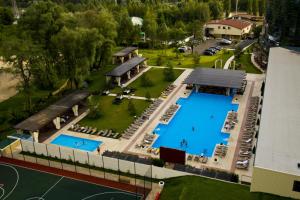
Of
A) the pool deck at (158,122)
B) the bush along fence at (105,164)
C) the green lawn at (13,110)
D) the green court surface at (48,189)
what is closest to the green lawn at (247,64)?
the pool deck at (158,122)

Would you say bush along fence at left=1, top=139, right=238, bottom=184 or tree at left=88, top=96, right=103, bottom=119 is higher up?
tree at left=88, top=96, right=103, bottom=119

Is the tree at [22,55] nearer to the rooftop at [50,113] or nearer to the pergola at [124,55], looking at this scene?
the rooftop at [50,113]

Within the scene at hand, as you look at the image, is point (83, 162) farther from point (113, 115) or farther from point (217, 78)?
point (217, 78)

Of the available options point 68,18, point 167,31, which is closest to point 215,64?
point 167,31

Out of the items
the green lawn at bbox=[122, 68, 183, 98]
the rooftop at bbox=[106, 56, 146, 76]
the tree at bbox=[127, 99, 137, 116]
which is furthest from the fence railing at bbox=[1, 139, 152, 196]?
the rooftop at bbox=[106, 56, 146, 76]

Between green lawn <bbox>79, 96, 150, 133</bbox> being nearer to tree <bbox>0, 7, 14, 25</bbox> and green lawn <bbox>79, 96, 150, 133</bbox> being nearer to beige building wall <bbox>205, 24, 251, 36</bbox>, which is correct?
beige building wall <bbox>205, 24, 251, 36</bbox>

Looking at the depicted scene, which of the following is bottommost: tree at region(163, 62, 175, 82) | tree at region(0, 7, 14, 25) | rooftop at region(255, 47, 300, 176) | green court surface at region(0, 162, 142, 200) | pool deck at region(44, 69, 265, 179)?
green court surface at region(0, 162, 142, 200)

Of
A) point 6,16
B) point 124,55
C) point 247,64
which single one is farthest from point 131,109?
point 6,16
